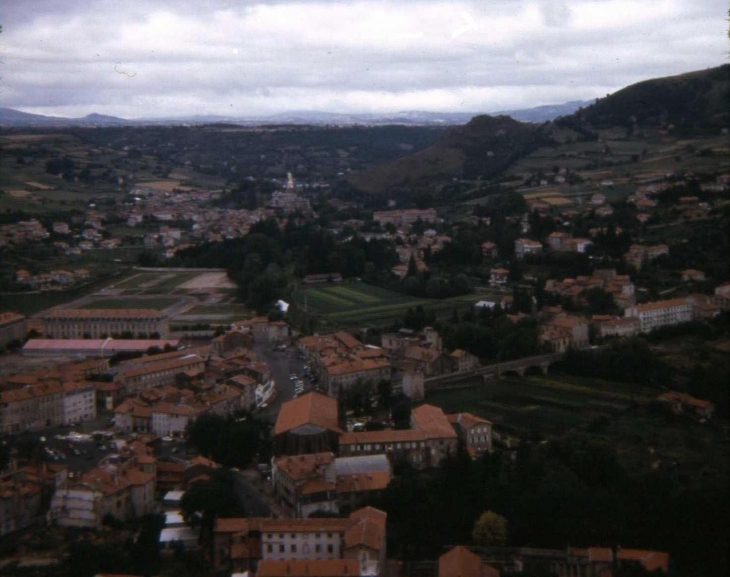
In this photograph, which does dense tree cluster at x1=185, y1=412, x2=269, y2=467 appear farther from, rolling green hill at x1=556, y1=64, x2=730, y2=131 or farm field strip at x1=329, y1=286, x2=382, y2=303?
rolling green hill at x1=556, y1=64, x2=730, y2=131

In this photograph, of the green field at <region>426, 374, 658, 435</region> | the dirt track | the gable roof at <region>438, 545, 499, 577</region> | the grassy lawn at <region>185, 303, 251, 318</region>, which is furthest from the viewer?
the dirt track

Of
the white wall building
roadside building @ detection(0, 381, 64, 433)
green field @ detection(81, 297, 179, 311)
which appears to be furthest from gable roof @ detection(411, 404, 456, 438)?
green field @ detection(81, 297, 179, 311)

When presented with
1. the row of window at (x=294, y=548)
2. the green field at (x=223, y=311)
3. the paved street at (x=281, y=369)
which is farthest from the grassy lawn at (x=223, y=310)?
the row of window at (x=294, y=548)

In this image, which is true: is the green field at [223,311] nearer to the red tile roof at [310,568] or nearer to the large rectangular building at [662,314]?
the large rectangular building at [662,314]

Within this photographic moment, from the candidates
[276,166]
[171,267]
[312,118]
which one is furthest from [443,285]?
[312,118]

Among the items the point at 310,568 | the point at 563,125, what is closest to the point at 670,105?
the point at 563,125

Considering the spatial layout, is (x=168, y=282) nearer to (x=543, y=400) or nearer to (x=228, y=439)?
(x=543, y=400)
